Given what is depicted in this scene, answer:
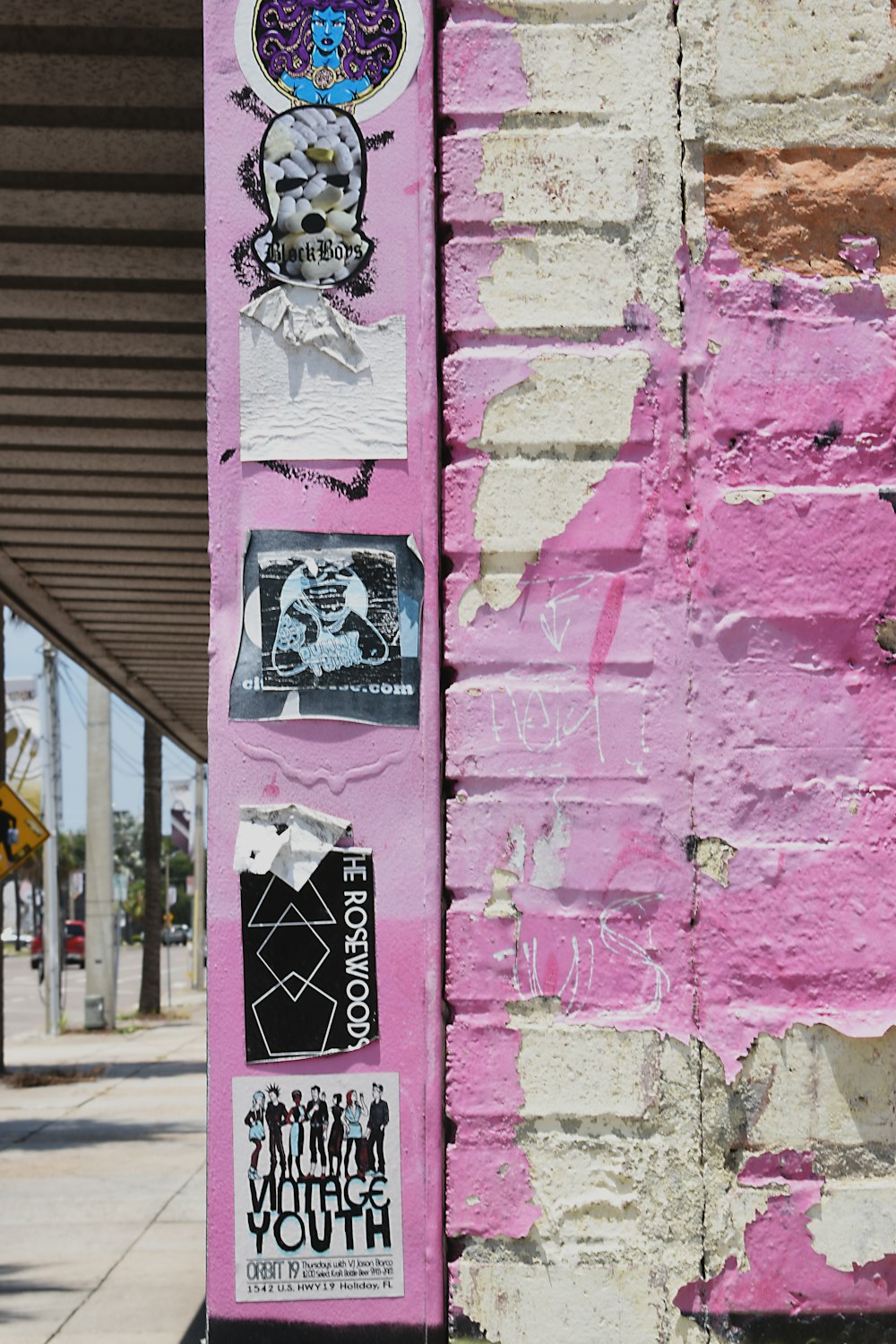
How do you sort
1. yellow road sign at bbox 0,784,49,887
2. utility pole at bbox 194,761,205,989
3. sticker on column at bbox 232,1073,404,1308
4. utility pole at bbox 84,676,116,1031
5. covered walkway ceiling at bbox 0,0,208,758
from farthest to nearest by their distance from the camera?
utility pole at bbox 194,761,205,989
utility pole at bbox 84,676,116,1031
yellow road sign at bbox 0,784,49,887
covered walkway ceiling at bbox 0,0,208,758
sticker on column at bbox 232,1073,404,1308

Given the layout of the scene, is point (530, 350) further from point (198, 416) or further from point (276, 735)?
Answer: point (198, 416)

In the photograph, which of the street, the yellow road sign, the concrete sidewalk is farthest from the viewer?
the street

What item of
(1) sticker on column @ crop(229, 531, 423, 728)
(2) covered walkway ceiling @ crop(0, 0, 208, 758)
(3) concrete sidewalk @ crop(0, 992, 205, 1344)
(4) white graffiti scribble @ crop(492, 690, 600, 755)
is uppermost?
(2) covered walkway ceiling @ crop(0, 0, 208, 758)

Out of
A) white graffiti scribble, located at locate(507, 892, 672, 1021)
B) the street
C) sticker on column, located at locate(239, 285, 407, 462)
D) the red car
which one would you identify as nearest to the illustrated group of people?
white graffiti scribble, located at locate(507, 892, 672, 1021)

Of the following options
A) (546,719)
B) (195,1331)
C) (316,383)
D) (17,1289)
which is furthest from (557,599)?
(17,1289)

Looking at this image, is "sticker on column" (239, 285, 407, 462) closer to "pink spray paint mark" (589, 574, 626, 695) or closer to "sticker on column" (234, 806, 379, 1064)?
"pink spray paint mark" (589, 574, 626, 695)

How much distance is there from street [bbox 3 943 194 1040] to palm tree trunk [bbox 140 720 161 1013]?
1.41 metres

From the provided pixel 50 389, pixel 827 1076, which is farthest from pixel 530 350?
pixel 50 389

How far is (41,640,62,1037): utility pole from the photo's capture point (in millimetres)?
27328

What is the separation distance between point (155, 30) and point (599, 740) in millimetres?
3330

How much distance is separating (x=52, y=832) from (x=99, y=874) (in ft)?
3.26

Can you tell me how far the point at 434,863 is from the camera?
11.5 ft

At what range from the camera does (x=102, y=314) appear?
26.6 ft

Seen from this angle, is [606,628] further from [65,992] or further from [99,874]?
[65,992]
